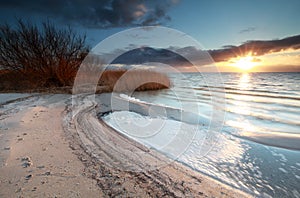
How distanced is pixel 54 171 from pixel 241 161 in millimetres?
3531

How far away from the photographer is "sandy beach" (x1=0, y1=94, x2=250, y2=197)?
7.18 ft

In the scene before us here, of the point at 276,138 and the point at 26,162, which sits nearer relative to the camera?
the point at 26,162

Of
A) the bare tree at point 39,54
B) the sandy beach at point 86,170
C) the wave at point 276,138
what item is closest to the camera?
the sandy beach at point 86,170

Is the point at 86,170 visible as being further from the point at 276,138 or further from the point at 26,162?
the point at 276,138

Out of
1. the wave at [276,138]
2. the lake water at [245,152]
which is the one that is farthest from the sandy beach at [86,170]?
the wave at [276,138]

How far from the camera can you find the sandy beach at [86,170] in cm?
219

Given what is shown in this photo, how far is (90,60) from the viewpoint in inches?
749

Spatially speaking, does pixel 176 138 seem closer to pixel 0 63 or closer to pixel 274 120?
pixel 274 120

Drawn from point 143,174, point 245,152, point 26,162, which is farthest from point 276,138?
point 26,162

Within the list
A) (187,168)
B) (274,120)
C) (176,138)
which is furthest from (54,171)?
(274,120)

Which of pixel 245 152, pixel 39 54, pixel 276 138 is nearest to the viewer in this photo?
Result: pixel 245 152

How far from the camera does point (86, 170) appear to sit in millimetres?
2627

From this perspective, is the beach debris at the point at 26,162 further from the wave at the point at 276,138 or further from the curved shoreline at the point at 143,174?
the wave at the point at 276,138

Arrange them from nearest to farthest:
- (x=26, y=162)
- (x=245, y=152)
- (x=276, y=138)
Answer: (x=26, y=162)
(x=245, y=152)
(x=276, y=138)
